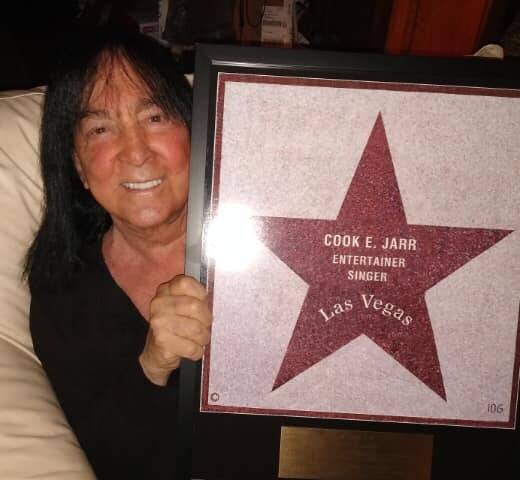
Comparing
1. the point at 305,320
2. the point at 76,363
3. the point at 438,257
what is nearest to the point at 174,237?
the point at 76,363

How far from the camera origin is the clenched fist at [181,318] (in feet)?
3.05

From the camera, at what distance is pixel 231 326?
0.95 m

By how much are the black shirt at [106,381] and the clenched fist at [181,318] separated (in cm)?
17

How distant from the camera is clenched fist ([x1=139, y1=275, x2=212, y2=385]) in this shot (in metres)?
0.93

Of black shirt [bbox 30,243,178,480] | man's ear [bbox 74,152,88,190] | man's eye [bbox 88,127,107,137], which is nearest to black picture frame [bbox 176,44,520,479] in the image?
black shirt [bbox 30,243,178,480]

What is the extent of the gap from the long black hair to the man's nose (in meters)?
0.07

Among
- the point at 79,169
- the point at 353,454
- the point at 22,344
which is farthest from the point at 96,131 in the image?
the point at 353,454

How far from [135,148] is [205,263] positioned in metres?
0.25

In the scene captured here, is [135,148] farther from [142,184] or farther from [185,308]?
[185,308]

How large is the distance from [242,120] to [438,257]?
0.35m

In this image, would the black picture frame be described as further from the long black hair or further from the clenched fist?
the long black hair

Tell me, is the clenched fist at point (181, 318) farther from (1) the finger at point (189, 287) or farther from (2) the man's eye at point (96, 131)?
(2) the man's eye at point (96, 131)

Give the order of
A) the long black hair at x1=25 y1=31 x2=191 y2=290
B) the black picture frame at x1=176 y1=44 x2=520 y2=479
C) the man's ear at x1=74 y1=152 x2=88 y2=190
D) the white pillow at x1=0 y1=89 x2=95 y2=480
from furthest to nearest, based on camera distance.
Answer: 1. the man's ear at x1=74 y1=152 x2=88 y2=190
2. the long black hair at x1=25 y1=31 x2=191 y2=290
3. the white pillow at x1=0 y1=89 x2=95 y2=480
4. the black picture frame at x1=176 y1=44 x2=520 y2=479

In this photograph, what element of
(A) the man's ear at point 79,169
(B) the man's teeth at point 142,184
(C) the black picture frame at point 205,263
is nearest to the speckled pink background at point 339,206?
(C) the black picture frame at point 205,263
